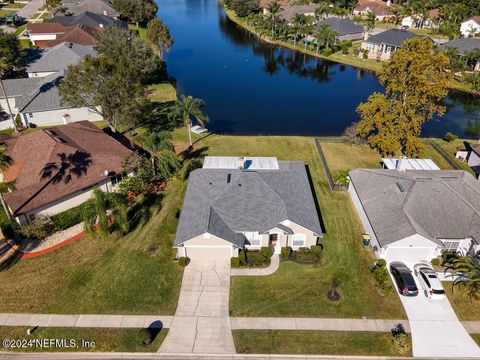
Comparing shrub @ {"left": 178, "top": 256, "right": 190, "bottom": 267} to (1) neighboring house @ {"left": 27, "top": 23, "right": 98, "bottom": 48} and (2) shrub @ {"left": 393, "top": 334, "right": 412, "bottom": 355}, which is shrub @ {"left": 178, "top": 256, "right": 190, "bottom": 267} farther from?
(1) neighboring house @ {"left": 27, "top": 23, "right": 98, "bottom": 48}

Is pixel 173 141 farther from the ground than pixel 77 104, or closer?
closer

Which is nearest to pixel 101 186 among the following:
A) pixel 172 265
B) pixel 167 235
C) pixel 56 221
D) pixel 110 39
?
pixel 56 221

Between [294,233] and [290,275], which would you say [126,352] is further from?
[294,233]

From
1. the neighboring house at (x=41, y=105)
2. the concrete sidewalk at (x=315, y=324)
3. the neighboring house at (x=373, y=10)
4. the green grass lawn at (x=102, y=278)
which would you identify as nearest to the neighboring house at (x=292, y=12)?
the neighboring house at (x=373, y=10)

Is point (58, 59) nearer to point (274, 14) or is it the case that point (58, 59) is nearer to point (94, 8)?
point (94, 8)

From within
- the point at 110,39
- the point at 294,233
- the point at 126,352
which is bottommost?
the point at 126,352

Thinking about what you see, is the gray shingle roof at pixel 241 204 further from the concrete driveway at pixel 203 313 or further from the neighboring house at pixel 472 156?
the neighboring house at pixel 472 156

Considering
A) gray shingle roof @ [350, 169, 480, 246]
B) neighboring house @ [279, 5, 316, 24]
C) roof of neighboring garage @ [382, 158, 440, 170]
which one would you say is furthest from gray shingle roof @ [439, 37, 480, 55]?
gray shingle roof @ [350, 169, 480, 246]
